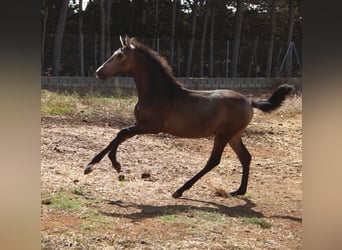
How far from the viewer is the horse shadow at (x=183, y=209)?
10.6 feet

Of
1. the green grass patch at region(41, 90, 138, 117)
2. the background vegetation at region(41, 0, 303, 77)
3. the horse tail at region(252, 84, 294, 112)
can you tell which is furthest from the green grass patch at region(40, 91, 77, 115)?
the horse tail at region(252, 84, 294, 112)

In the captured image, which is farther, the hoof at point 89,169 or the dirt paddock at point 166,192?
the hoof at point 89,169

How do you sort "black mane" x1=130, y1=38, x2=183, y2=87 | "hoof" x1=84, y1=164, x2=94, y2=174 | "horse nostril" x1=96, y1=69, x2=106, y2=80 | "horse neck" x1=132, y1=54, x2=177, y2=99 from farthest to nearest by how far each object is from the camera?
"horse neck" x1=132, y1=54, x2=177, y2=99 < "black mane" x1=130, y1=38, x2=183, y2=87 < "hoof" x1=84, y1=164, x2=94, y2=174 < "horse nostril" x1=96, y1=69, x2=106, y2=80

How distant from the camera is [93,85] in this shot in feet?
10.6

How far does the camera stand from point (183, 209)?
131 inches

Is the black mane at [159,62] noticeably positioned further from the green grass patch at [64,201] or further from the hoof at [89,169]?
Result: the green grass patch at [64,201]

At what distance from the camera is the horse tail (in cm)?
349

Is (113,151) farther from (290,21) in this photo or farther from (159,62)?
(290,21)

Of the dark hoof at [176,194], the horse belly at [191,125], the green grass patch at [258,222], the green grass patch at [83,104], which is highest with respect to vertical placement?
the green grass patch at [83,104]

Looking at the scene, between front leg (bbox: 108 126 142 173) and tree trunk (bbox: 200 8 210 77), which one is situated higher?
tree trunk (bbox: 200 8 210 77)

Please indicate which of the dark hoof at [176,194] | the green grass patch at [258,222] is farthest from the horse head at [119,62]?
the green grass patch at [258,222]

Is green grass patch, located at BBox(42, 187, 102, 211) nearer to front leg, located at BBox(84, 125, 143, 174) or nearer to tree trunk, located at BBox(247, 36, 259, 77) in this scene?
front leg, located at BBox(84, 125, 143, 174)

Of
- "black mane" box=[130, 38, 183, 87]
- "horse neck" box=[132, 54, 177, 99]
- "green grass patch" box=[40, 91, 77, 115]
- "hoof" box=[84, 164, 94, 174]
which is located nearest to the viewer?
"green grass patch" box=[40, 91, 77, 115]

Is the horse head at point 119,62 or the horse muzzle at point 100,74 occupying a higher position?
the horse head at point 119,62
